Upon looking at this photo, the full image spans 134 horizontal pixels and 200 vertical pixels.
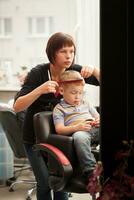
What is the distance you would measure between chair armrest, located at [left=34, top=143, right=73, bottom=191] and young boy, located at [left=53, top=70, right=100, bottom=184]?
0.08 metres

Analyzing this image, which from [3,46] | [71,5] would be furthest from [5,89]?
[71,5]

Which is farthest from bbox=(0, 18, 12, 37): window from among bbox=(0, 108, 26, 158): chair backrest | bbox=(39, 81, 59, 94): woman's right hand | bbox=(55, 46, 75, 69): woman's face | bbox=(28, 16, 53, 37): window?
bbox=(39, 81, 59, 94): woman's right hand

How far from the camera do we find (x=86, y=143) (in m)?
1.97

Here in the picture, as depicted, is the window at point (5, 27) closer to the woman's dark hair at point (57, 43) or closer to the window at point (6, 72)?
the window at point (6, 72)

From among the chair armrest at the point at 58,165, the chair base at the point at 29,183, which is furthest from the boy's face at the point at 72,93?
the chair base at the point at 29,183

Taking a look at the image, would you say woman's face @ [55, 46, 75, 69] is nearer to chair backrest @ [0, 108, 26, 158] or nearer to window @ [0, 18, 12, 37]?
chair backrest @ [0, 108, 26, 158]

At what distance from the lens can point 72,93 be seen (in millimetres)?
2143

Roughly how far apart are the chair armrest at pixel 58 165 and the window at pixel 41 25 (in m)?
2.21

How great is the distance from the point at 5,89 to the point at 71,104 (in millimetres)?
1904

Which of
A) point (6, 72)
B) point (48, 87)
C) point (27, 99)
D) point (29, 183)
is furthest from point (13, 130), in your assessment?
point (48, 87)


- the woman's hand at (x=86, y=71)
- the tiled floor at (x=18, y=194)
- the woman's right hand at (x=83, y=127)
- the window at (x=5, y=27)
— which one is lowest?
the tiled floor at (x=18, y=194)

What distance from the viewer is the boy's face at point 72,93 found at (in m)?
2.12

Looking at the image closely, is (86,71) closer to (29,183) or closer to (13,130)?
(13,130)
